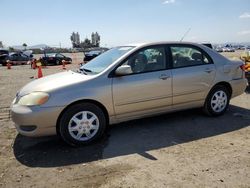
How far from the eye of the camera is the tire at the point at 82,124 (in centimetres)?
461

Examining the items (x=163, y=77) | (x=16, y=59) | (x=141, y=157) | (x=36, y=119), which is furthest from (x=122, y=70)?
(x=16, y=59)

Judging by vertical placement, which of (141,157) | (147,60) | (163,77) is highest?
(147,60)

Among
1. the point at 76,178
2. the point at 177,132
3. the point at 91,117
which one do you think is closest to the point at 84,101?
the point at 91,117

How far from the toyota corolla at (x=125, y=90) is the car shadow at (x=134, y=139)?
0.27 meters

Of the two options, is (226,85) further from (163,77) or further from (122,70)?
(122,70)

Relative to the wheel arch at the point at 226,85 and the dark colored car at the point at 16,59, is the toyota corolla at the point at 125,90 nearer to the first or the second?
the wheel arch at the point at 226,85

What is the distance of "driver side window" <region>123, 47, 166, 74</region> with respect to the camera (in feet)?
17.1

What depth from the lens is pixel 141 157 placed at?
426 cm

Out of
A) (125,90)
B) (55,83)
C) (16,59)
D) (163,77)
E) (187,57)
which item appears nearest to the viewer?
(55,83)

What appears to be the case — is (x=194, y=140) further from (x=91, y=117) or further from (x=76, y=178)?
(x=76, y=178)

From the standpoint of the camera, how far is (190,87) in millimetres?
5703

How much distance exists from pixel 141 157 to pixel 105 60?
2091 millimetres

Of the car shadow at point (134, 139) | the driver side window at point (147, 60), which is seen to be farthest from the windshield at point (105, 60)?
the car shadow at point (134, 139)

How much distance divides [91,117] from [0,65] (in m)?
Answer: 28.9
